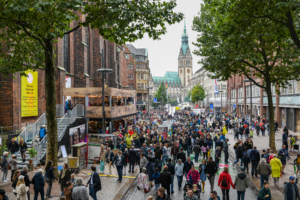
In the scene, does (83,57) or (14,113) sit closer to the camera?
(14,113)

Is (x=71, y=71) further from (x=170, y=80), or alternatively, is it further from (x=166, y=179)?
(x=170, y=80)

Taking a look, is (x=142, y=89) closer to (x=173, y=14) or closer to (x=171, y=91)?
(x=173, y=14)

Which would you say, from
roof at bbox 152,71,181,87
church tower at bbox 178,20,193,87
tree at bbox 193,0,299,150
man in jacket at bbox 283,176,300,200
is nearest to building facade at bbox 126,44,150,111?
tree at bbox 193,0,299,150

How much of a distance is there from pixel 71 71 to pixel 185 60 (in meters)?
157

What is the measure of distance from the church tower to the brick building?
13849cm

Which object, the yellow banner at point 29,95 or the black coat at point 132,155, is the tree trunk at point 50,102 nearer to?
the black coat at point 132,155

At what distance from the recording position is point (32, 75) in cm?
1923

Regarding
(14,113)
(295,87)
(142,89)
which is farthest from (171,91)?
(14,113)

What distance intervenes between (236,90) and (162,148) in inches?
1962

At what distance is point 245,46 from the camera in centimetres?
1396

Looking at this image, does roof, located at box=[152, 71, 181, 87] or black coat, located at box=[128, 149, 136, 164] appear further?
→ roof, located at box=[152, 71, 181, 87]

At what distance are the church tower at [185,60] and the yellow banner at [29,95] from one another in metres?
159

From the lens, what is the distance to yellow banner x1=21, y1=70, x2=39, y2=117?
18.2 m

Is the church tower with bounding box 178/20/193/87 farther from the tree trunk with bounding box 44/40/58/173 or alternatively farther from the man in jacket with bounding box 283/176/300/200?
the man in jacket with bounding box 283/176/300/200
